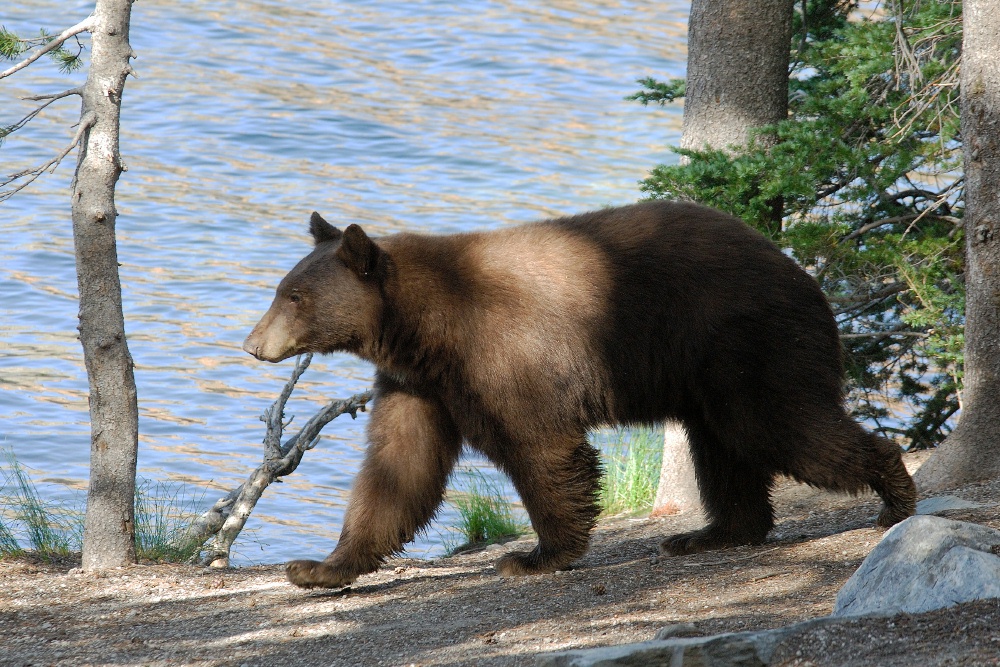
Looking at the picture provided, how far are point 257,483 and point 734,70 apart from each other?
13.2ft

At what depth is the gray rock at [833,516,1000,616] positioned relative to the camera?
12.7ft

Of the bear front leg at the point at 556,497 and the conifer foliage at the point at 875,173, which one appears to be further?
the conifer foliage at the point at 875,173

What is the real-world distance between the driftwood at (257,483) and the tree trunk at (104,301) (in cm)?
96

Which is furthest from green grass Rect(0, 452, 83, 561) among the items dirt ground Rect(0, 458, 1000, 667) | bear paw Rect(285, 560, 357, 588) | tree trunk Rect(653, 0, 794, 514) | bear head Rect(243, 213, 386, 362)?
tree trunk Rect(653, 0, 794, 514)

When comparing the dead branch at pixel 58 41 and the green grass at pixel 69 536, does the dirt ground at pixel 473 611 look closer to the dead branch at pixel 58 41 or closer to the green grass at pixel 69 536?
the green grass at pixel 69 536

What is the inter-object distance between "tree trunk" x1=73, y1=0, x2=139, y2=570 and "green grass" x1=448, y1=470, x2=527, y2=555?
2.84m

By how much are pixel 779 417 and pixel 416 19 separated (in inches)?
877

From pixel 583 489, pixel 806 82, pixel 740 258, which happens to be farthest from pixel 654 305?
pixel 806 82

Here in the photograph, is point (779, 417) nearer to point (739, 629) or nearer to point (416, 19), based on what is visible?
point (739, 629)

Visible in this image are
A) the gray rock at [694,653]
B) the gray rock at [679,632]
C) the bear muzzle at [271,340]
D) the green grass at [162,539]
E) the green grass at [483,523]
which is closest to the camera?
the gray rock at [694,653]

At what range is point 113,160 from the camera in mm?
6309

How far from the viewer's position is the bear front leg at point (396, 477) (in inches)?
225

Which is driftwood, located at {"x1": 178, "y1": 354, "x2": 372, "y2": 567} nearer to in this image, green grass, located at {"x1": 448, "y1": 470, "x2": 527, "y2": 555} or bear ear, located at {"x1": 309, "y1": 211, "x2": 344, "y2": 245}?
green grass, located at {"x1": 448, "y1": 470, "x2": 527, "y2": 555}

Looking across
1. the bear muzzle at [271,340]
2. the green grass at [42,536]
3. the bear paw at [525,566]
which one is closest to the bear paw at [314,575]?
the bear paw at [525,566]
